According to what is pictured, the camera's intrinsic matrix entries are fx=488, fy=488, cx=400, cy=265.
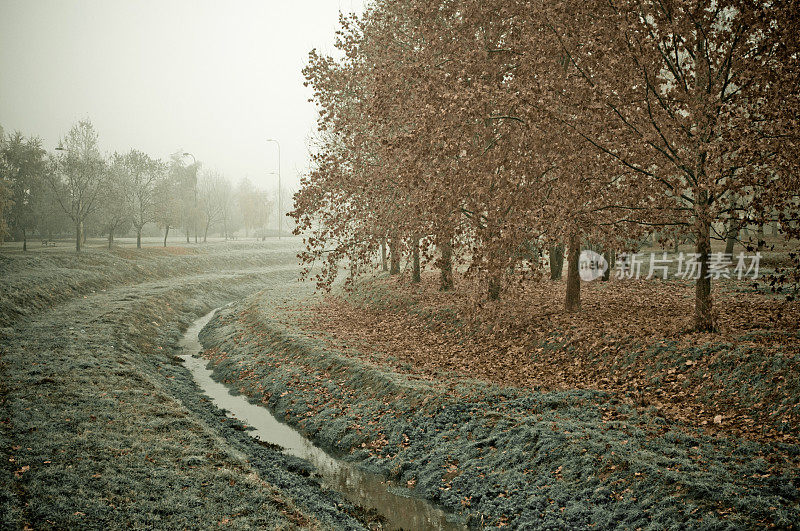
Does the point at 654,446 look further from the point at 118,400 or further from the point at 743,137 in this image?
the point at 118,400

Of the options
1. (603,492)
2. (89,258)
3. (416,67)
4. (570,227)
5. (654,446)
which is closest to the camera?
(603,492)

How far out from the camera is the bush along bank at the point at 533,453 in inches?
275

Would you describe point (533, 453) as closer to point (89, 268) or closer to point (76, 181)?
point (89, 268)

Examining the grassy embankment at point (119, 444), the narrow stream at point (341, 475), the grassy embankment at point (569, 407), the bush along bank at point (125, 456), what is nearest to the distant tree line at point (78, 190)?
the grassy embankment at point (119, 444)

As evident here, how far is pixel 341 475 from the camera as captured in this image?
10.7m

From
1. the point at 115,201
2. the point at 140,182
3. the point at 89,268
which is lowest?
the point at 89,268

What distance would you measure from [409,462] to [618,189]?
27.2ft

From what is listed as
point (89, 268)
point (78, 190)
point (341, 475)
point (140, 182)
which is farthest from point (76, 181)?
point (341, 475)

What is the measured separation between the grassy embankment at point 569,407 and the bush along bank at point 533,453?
0.09 ft

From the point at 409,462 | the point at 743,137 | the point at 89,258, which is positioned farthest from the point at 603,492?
the point at 89,258

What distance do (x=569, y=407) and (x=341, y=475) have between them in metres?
5.14

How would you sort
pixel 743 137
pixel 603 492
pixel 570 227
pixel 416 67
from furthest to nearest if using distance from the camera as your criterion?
pixel 416 67
pixel 570 227
pixel 743 137
pixel 603 492

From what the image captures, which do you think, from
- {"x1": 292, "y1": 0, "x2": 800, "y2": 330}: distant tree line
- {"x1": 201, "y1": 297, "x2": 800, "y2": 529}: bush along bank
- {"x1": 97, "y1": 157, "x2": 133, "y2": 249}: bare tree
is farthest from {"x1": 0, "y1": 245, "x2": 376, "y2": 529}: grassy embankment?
{"x1": 97, "y1": 157, "x2": 133, "y2": 249}: bare tree

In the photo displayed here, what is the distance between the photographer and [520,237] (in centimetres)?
1183
